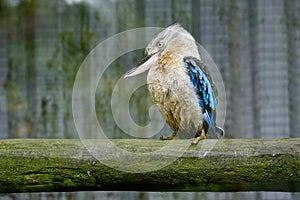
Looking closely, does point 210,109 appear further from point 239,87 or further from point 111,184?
point 239,87

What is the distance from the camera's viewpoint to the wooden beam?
121 cm

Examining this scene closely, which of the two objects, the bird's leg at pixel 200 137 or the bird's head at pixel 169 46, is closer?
the bird's leg at pixel 200 137

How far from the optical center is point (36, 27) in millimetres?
1871

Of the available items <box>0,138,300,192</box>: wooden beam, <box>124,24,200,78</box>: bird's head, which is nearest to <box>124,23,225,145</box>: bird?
<box>124,24,200,78</box>: bird's head

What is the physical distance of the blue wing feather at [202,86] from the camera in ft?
4.50

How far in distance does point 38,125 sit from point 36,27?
29cm

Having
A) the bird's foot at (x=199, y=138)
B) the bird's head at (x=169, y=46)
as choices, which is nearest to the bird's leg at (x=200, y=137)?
the bird's foot at (x=199, y=138)

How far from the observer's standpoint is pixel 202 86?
1383 millimetres

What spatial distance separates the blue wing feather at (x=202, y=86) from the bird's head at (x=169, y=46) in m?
0.03

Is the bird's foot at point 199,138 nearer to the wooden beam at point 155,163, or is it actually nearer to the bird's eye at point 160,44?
the wooden beam at point 155,163

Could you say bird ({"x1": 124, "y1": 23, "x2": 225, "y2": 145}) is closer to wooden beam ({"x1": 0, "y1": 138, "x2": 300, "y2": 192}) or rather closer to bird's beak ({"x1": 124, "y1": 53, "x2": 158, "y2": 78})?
bird's beak ({"x1": 124, "y1": 53, "x2": 158, "y2": 78})

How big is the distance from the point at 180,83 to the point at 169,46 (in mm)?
90

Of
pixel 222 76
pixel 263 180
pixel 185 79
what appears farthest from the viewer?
pixel 222 76

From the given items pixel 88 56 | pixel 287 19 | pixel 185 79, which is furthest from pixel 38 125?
pixel 287 19
